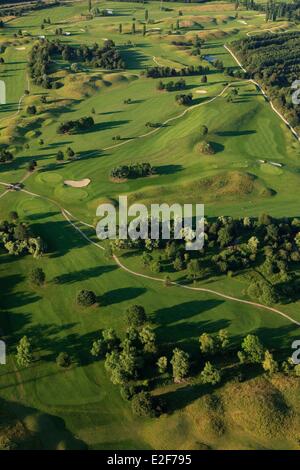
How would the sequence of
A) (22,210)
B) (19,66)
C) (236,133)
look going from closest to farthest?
(22,210) < (236,133) < (19,66)

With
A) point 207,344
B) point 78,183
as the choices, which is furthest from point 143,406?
point 78,183

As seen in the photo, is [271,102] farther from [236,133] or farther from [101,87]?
[101,87]

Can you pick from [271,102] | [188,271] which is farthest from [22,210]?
[271,102]

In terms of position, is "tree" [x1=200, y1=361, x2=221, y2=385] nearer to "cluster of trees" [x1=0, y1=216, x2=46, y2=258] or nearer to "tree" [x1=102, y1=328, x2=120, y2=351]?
"tree" [x1=102, y1=328, x2=120, y2=351]

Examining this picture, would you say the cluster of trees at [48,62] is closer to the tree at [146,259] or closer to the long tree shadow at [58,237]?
the long tree shadow at [58,237]

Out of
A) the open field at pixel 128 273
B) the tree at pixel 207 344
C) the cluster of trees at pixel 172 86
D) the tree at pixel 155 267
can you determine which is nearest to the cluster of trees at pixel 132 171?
the open field at pixel 128 273

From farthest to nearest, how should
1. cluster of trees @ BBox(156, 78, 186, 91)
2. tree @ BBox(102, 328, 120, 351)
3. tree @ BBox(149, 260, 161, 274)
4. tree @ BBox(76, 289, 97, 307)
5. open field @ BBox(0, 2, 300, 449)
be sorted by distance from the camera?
cluster of trees @ BBox(156, 78, 186, 91) → tree @ BBox(149, 260, 161, 274) → tree @ BBox(76, 289, 97, 307) → tree @ BBox(102, 328, 120, 351) → open field @ BBox(0, 2, 300, 449)

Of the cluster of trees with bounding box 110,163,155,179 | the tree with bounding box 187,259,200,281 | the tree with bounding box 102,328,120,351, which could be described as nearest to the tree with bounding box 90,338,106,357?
the tree with bounding box 102,328,120,351
